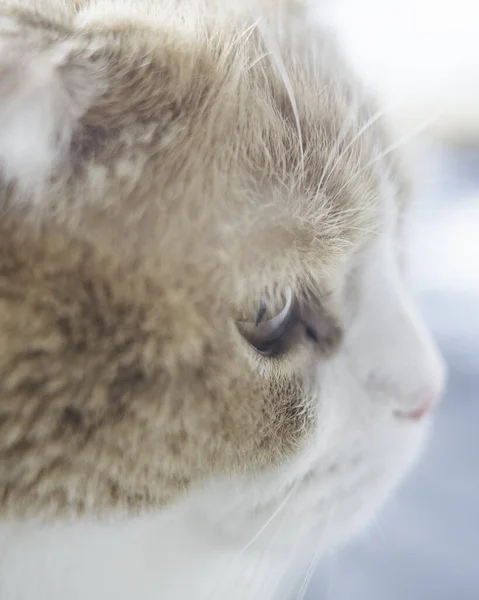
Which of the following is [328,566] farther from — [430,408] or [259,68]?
[259,68]

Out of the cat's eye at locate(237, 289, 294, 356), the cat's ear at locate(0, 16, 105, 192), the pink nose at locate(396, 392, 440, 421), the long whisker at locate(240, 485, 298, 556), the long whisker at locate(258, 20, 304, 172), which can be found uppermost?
the long whisker at locate(258, 20, 304, 172)

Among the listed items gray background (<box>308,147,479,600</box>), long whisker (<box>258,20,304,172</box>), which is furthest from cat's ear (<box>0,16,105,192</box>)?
gray background (<box>308,147,479,600</box>)

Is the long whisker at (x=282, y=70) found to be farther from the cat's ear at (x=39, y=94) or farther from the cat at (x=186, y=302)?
the cat's ear at (x=39, y=94)

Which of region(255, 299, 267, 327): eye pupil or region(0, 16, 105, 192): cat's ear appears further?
region(255, 299, 267, 327): eye pupil

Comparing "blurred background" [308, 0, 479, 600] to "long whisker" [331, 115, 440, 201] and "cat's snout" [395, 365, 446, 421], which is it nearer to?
"long whisker" [331, 115, 440, 201]

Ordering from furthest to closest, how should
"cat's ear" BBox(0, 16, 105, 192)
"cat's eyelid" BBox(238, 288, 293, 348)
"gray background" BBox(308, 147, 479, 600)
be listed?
1. "gray background" BBox(308, 147, 479, 600)
2. "cat's eyelid" BBox(238, 288, 293, 348)
3. "cat's ear" BBox(0, 16, 105, 192)

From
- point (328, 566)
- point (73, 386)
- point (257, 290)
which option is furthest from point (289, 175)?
point (328, 566)

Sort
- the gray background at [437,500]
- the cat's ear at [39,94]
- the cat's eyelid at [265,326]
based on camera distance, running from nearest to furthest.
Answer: the cat's ear at [39,94] < the cat's eyelid at [265,326] < the gray background at [437,500]

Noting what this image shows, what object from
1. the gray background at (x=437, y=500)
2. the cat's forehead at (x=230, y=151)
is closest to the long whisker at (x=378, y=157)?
the cat's forehead at (x=230, y=151)

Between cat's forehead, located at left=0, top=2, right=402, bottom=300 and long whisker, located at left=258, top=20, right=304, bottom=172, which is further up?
long whisker, located at left=258, top=20, right=304, bottom=172
